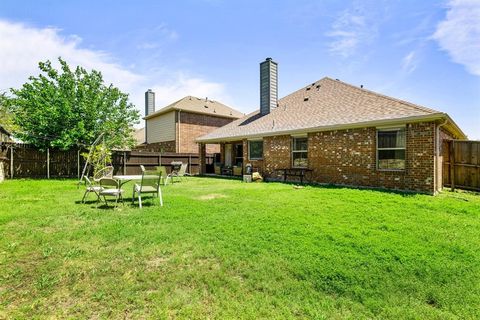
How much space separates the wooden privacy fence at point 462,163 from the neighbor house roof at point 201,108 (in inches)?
728

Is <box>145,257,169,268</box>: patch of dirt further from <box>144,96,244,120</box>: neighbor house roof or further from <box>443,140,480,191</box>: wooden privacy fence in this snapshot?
<box>144,96,244,120</box>: neighbor house roof

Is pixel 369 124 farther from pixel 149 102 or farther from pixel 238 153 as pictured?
pixel 149 102

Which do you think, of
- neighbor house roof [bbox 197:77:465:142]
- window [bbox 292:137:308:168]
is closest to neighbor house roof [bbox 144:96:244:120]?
neighbor house roof [bbox 197:77:465:142]

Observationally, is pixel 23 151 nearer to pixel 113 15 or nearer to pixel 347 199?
pixel 113 15

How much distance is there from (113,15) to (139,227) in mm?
8831

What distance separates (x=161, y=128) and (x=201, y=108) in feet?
14.1

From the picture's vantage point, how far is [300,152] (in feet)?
43.3

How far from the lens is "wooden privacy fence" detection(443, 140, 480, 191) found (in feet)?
31.7

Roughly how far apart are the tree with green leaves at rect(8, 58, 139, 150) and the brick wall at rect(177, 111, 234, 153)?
4.98m

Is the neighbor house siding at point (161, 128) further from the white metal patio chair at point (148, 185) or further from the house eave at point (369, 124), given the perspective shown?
the white metal patio chair at point (148, 185)

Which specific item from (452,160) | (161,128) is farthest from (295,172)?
(161,128)

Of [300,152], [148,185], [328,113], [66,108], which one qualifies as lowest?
[148,185]

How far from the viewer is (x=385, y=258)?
3770mm

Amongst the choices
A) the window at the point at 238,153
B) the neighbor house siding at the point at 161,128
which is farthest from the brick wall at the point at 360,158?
the neighbor house siding at the point at 161,128
